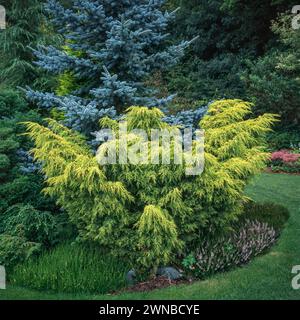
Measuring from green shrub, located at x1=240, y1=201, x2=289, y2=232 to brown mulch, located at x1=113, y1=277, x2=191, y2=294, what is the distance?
6.88ft

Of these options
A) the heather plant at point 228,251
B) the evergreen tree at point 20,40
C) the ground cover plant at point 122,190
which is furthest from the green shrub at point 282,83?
the heather plant at point 228,251

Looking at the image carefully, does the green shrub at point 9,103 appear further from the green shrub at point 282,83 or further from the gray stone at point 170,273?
the green shrub at point 282,83

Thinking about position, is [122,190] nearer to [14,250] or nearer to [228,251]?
[228,251]

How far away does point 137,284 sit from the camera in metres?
6.49

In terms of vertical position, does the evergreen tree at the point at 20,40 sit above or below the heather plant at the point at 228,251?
above

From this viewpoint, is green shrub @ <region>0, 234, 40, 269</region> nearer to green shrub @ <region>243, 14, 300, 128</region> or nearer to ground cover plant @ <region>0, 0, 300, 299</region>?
ground cover plant @ <region>0, 0, 300, 299</region>

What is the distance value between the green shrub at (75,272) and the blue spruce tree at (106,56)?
2.20 meters

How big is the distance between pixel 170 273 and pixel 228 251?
91 cm

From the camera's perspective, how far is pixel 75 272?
21.4 feet

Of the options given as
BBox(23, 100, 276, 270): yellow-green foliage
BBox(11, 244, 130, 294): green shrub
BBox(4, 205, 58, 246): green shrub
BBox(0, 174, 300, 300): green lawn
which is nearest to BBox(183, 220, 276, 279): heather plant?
BBox(0, 174, 300, 300): green lawn

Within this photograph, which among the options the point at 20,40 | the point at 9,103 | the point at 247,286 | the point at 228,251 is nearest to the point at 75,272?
the point at 228,251

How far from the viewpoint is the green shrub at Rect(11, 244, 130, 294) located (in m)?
6.34

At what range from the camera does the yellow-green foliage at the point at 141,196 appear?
6.31 metres
